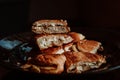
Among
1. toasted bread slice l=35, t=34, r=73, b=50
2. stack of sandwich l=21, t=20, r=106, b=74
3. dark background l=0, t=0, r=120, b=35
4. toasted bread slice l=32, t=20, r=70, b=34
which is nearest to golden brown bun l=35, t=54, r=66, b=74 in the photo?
stack of sandwich l=21, t=20, r=106, b=74

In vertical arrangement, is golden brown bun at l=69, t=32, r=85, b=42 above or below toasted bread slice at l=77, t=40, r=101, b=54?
above

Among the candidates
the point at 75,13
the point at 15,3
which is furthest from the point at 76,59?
the point at 75,13

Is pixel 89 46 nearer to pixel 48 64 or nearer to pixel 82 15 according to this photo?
pixel 48 64

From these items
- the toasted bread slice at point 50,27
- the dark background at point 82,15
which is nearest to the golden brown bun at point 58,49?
the toasted bread slice at point 50,27

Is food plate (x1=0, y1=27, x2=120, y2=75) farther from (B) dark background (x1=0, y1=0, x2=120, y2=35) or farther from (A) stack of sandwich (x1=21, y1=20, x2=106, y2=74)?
(B) dark background (x1=0, y1=0, x2=120, y2=35)

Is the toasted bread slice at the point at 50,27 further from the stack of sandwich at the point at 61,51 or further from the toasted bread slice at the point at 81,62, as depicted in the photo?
the toasted bread slice at the point at 81,62
